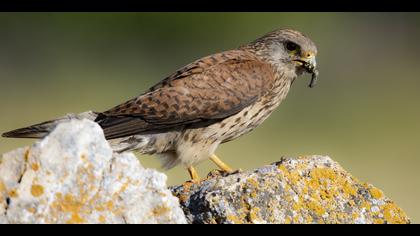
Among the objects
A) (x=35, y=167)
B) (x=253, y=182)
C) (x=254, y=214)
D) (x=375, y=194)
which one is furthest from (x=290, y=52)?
(x=35, y=167)

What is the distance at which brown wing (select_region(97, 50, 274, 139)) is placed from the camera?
299 inches

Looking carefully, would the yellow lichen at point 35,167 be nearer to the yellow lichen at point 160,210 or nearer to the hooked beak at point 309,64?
the yellow lichen at point 160,210

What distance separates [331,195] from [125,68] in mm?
12787

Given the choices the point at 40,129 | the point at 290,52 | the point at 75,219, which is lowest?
the point at 75,219

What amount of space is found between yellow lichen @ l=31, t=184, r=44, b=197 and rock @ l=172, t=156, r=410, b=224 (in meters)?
1.04

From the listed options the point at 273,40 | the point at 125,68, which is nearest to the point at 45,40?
the point at 125,68

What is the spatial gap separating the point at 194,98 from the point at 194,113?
0.13 meters

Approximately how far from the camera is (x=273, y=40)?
28.1 ft

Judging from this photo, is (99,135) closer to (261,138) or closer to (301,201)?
(301,201)

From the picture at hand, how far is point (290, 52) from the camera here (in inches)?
334

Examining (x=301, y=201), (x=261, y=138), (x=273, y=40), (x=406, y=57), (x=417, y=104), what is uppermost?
(x=406, y=57)

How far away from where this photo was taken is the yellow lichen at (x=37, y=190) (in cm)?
479

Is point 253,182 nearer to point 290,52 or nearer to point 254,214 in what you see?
point 254,214

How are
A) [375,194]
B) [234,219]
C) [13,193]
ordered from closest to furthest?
[13,193]
[234,219]
[375,194]
